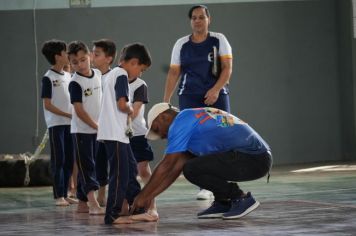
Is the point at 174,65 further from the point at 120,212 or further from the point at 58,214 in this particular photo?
the point at 120,212

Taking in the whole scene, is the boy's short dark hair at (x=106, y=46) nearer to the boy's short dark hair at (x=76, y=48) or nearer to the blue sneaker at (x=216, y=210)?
the boy's short dark hair at (x=76, y=48)

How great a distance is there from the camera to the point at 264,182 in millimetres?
9328

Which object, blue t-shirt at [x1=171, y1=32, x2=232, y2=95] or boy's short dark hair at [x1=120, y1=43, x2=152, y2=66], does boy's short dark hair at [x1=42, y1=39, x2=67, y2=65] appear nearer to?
blue t-shirt at [x1=171, y1=32, x2=232, y2=95]

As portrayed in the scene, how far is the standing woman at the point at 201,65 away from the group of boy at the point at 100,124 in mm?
724

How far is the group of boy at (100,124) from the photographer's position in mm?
5773

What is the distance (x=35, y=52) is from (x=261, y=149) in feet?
22.3

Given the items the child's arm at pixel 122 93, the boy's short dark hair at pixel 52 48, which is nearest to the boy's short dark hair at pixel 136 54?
the child's arm at pixel 122 93

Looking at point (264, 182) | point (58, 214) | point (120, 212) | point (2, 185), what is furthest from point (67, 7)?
point (120, 212)

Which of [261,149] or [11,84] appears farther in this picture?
[11,84]

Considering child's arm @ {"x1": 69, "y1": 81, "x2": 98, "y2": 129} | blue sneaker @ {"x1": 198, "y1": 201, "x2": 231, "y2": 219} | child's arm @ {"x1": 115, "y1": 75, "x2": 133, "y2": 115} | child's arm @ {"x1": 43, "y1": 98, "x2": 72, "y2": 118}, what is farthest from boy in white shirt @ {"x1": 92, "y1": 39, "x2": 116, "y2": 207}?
blue sneaker @ {"x1": 198, "y1": 201, "x2": 231, "y2": 219}

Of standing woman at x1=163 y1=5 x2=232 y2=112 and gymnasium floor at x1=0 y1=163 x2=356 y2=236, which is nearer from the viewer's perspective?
gymnasium floor at x1=0 y1=163 x2=356 y2=236

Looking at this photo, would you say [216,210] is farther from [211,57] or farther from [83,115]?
[211,57]

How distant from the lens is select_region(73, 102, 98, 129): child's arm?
680cm

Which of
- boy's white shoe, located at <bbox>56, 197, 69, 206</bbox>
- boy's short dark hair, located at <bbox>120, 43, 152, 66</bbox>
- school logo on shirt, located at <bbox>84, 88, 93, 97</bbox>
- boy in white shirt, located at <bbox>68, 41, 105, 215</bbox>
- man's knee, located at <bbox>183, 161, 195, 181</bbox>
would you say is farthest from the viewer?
boy's white shoe, located at <bbox>56, 197, 69, 206</bbox>
